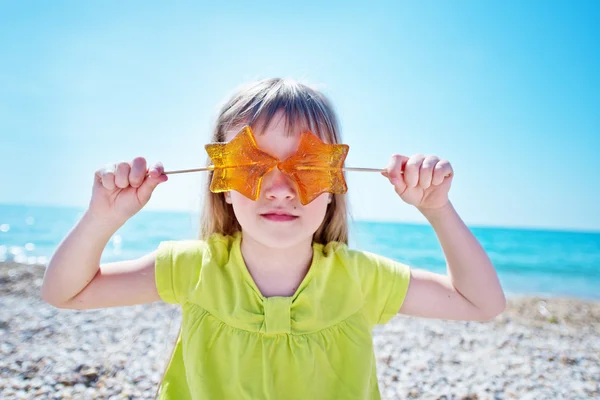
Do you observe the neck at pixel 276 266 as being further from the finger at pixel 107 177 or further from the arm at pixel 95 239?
the finger at pixel 107 177

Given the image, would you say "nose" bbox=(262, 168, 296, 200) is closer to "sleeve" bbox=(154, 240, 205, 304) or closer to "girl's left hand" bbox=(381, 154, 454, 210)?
"girl's left hand" bbox=(381, 154, 454, 210)

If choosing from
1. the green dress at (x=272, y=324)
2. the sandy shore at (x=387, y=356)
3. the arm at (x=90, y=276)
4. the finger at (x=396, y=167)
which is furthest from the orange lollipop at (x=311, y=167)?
the sandy shore at (x=387, y=356)

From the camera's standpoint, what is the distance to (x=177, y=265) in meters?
2.26

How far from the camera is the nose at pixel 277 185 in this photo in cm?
200

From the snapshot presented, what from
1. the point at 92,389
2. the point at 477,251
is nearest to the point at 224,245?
the point at 477,251

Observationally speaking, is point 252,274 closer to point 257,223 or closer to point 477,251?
point 257,223

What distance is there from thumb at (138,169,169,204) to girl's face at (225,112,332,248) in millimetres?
400

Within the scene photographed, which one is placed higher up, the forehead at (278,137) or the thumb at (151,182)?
the forehead at (278,137)

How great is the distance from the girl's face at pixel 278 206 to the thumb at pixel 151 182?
400 mm

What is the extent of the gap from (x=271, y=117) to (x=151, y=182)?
683 mm

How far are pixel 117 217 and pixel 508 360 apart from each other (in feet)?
15.5

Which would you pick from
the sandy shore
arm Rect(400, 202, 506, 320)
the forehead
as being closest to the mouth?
the forehead

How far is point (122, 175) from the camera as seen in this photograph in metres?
1.99

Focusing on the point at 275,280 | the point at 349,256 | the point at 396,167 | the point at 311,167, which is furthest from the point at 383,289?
the point at 311,167
